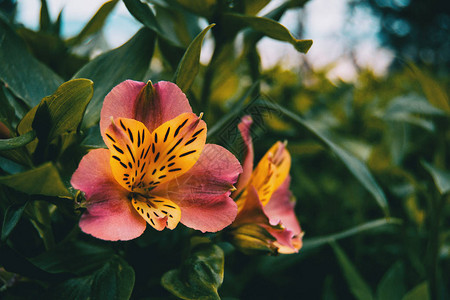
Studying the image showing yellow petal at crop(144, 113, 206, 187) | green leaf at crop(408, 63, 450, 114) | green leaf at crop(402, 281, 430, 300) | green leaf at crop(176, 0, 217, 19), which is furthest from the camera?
green leaf at crop(408, 63, 450, 114)

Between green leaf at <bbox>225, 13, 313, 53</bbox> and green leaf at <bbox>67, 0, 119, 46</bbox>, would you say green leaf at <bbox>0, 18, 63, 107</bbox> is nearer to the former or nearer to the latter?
green leaf at <bbox>67, 0, 119, 46</bbox>

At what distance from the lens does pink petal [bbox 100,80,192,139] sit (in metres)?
0.42

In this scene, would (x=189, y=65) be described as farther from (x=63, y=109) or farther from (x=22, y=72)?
(x=22, y=72)

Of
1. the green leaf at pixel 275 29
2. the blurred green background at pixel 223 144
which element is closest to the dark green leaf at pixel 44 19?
the blurred green background at pixel 223 144

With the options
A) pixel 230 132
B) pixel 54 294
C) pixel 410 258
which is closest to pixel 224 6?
pixel 230 132

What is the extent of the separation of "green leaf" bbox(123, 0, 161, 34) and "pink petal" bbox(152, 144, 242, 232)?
0.23 meters

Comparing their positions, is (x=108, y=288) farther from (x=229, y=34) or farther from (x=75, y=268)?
(x=229, y=34)

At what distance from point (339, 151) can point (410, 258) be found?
1.99ft

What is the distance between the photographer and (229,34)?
0.66m

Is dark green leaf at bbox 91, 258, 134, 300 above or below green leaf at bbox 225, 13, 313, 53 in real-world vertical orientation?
below

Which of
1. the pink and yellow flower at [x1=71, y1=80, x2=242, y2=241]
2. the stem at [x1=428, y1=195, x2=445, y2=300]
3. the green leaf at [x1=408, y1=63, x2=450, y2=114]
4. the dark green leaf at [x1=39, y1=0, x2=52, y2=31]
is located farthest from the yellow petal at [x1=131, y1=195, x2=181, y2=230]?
the green leaf at [x1=408, y1=63, x2=450, y2=114]

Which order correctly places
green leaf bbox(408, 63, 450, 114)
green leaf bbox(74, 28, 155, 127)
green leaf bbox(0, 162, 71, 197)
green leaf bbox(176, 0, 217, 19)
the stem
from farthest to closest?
green leaf bbox(408, 63, 450, 114) → the stem → green leaf bbox(176, 0, 217, 19) → green leaf bbox(74, 28, 155, 127) → green leaf bbox(0, 162, 71, 197)

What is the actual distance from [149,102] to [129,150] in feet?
0.21

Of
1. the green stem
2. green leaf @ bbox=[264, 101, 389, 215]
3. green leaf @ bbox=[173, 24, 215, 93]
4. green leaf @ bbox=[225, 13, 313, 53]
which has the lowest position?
green leaf @ bbox=[264, 101, 389, 215]
